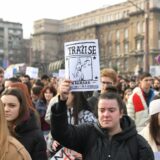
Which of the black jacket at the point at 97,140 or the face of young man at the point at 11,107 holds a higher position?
the face of young man at the point at 11,107

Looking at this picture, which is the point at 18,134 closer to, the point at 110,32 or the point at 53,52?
the point at 110,32

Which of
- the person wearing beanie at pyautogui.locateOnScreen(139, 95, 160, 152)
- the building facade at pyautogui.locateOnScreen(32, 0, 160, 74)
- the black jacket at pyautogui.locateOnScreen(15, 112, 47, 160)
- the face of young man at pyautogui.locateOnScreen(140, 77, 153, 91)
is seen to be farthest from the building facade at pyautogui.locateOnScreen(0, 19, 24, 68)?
the black jacket at pyautogui.locateOnScreen(15, 112, 47, 160)

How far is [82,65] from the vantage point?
390 centimetres

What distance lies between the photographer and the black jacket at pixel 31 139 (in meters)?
3.58

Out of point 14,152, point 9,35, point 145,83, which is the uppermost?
point 9,35

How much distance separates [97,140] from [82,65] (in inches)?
34.2

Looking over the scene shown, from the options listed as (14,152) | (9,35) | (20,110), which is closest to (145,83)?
(20,110)

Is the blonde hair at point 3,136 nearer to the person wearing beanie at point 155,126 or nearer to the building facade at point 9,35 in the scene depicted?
the person wearing beanie at point 155,126

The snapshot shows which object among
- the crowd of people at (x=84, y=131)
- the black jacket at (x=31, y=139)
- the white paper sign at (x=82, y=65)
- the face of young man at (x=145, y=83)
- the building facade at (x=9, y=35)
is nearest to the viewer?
the crowd of people at (x=84, y=131)

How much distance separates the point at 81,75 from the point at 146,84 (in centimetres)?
309

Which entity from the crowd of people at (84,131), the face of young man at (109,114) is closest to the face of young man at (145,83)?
the crowd of people at (84,131)

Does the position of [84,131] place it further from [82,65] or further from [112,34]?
[112,34]

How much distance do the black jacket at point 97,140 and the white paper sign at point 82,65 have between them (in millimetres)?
505

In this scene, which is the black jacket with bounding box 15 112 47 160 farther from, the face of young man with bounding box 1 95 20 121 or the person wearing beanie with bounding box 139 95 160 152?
the person wearing beanie with bounding box 139 95 160 152
